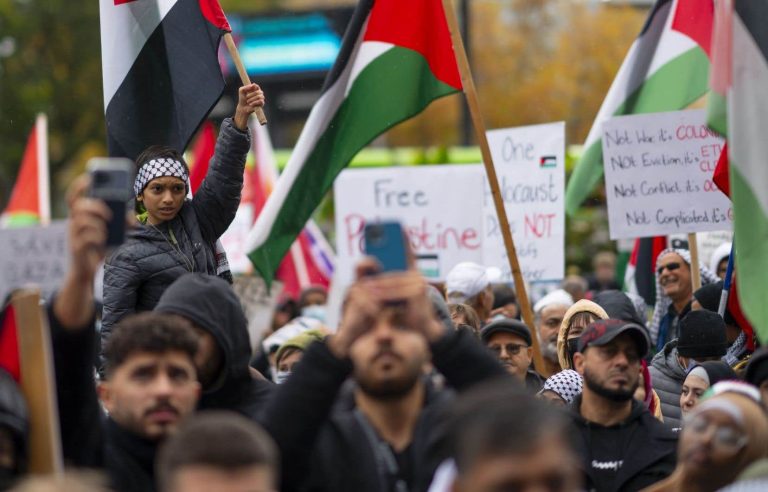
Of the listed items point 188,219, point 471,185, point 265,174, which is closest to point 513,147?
point 471,185

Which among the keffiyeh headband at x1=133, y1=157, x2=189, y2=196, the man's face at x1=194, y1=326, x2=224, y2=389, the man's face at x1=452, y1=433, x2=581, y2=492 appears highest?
the keffiyeh headband at x1=133, y1=157, x2=189, y2=196

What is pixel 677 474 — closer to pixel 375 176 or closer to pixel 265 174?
pixel 375 176

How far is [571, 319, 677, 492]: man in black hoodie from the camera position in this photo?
5578 mm

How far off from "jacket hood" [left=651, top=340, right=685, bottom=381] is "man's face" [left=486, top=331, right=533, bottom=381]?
705 millimetres

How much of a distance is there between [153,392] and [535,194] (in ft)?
20.1

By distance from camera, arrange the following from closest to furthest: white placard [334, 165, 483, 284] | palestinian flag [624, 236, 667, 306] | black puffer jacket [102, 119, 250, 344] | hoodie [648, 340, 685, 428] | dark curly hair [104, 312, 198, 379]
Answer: dark curly hair [104, 312, 198, 379] → black puffer jacket [102, 119, 250, 344] → hoodie [648, 340, 685, 428] → palestinian flag [624, 236, 667, 306] → white placard [334, 165, 483, 284]

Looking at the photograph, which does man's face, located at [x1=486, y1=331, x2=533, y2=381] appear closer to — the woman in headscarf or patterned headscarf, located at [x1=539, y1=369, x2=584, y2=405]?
patterned headscarf, located at [x1=539, y1=369, x2=584, y2=405]

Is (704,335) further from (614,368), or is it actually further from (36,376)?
(36,376)

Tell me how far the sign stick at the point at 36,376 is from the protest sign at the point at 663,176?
16.3 ft

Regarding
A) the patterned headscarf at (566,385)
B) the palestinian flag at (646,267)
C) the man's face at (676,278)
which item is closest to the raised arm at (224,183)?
the patterned headscarf at (566,385)

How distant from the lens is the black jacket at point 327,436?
4430 mm

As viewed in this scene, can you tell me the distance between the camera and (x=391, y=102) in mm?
8711

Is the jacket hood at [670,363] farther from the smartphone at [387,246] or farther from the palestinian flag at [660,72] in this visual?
the smartphone at [387,246]

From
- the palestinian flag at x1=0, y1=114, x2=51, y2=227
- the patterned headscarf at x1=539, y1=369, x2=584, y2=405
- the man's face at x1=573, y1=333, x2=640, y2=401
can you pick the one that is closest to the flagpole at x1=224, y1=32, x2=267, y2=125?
the patterned headscarf at x1=539, y1=369, x2=584, y2=405
